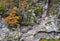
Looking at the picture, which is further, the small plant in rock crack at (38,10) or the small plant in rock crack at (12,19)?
the small plant in rock crack at (38,10)

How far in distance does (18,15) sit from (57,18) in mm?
2991

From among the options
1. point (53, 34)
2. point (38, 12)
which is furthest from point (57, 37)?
point (38, 12)

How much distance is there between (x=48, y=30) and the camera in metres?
14.1

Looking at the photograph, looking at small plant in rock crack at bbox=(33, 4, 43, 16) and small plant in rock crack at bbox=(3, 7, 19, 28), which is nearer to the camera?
small plant in rock crack at bbox=(3, 7, 19, 28)

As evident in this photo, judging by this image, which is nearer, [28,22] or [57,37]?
[57,37]

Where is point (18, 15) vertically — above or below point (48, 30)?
above

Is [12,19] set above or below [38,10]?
below

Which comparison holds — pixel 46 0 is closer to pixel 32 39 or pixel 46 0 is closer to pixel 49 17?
pixel 49 17

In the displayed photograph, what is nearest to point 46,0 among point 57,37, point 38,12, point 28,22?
point 38,12

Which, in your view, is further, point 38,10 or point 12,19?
point 38,10

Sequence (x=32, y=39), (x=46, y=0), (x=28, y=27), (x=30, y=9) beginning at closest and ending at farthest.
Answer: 1. (x=32, y=39)
2. (x=28, y=27)
3. (x=30, y=9)
4. (x=46, y=0)

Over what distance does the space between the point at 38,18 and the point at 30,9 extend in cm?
94

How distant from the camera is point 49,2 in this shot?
16.7m

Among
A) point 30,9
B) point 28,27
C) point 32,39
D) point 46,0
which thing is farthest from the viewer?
point 46,0
